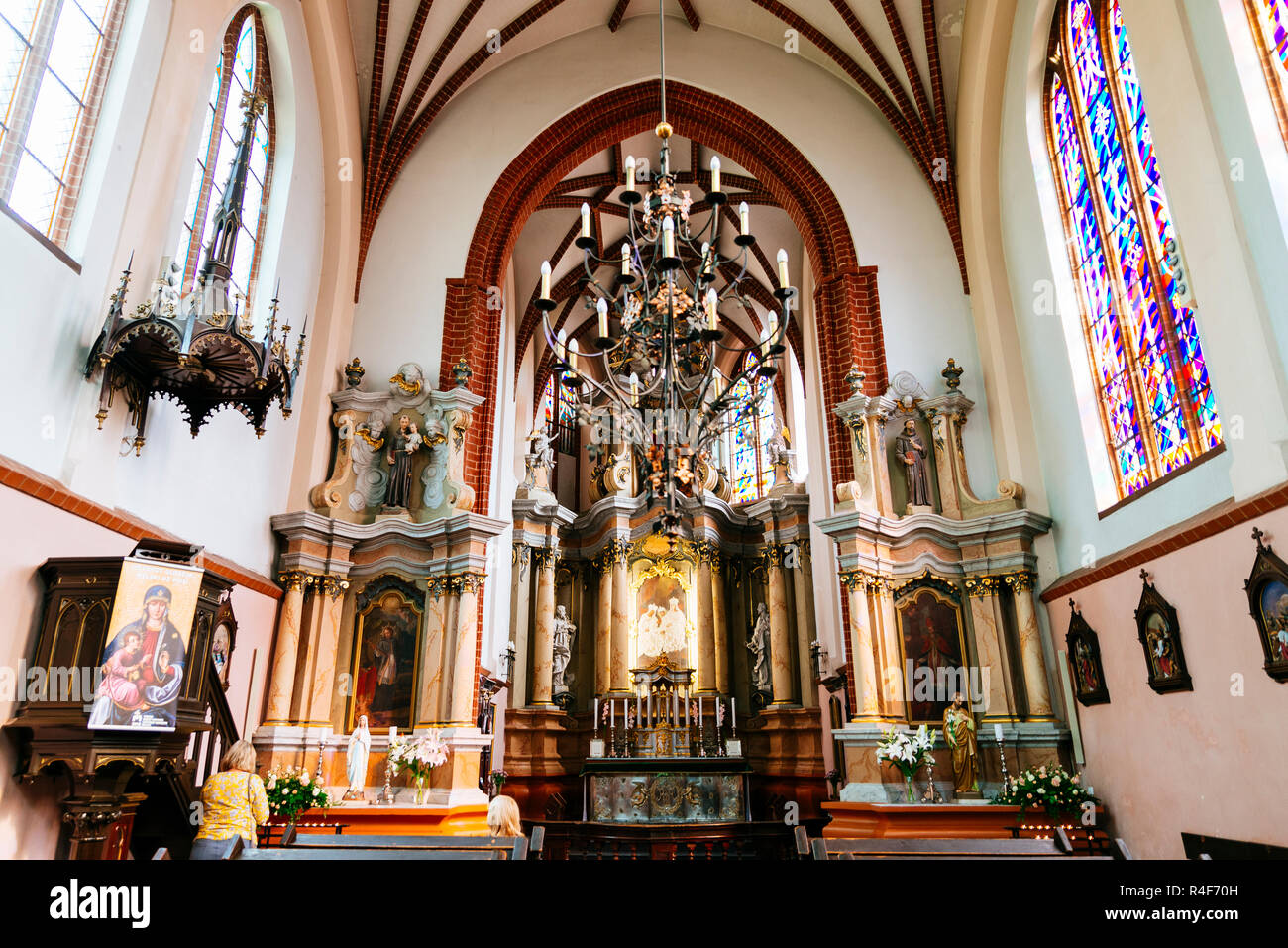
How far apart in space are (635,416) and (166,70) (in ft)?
17.3

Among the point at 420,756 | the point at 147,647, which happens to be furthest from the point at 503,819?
the point at 420,756

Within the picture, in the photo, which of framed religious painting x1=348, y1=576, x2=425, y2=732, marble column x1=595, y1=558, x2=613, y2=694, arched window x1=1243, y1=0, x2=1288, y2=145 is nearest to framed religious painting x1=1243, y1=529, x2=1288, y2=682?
arched window x1=1243, y1=0, x2=1288, y2=145

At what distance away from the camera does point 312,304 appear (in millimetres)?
11664

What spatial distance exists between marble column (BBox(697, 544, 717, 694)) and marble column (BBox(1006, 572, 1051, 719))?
276 inches

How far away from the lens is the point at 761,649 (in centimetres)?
1602

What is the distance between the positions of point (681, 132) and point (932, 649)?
8759 mm

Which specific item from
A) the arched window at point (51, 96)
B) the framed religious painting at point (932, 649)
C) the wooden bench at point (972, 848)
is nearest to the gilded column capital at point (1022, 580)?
the framed religious painting at point (932, 649)

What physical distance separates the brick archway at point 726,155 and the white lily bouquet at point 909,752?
3.58 meters

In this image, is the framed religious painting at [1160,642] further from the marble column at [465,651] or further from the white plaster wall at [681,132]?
the marble column at [465,651]

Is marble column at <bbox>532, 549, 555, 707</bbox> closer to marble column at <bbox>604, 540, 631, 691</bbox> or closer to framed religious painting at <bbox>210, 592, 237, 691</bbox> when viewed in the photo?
marble column at <bbox>604, 540, 631, 691</bbox>

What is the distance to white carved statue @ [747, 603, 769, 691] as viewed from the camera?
15.9 metres
